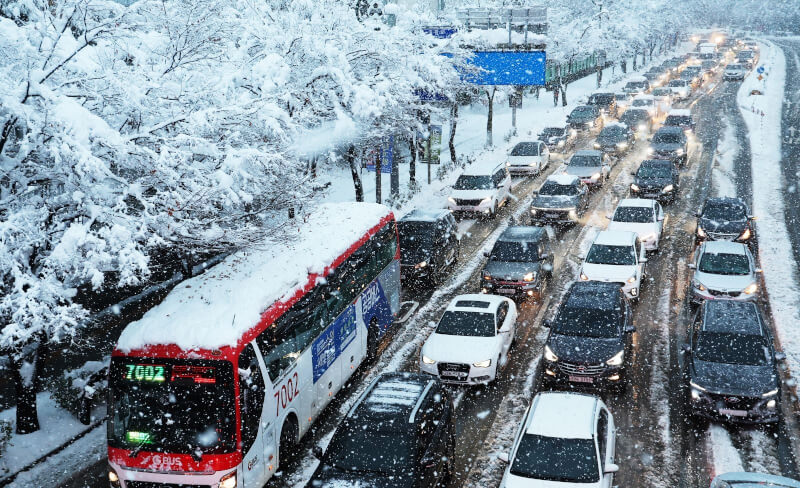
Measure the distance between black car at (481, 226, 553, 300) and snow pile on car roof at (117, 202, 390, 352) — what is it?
4.87 meters

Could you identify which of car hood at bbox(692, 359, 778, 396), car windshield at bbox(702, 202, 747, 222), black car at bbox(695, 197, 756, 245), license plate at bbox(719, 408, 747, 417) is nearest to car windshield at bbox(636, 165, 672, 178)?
black car at bbox(695, 197, 756, 245)

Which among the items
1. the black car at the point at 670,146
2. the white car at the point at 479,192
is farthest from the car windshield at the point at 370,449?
the black car at the point at 670,146

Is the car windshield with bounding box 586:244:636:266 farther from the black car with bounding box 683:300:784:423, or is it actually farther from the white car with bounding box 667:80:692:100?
the white car with bounding box 667:80:692:100

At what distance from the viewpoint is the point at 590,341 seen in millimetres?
15203

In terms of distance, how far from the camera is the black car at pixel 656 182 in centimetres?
2962

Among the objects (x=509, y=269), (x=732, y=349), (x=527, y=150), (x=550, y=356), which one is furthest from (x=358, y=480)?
(x=527, y=150)

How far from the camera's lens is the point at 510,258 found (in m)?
20.8

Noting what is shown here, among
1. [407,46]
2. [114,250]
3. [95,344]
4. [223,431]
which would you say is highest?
[407,46]

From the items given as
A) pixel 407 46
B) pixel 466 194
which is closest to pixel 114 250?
pixel 407 46

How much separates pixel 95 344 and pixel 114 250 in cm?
793

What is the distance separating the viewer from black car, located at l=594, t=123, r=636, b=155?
39.7 meters

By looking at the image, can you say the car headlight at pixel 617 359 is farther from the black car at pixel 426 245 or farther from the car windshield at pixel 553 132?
the car windshield at pixel 553 132

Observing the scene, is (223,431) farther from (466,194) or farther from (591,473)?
(466,194)

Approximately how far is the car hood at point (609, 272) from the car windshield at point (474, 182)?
31.7 ft
